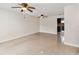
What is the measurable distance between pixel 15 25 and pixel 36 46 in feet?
2.29

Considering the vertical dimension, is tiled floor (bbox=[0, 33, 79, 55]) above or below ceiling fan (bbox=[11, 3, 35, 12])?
below

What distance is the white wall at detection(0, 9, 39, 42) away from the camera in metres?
2.16

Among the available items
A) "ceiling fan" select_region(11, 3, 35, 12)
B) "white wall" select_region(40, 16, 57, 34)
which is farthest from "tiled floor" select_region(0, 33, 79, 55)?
"ceiling fan" select_region(11, 3, 35, 12)

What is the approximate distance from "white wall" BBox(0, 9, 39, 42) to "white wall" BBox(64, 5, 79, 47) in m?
0.70

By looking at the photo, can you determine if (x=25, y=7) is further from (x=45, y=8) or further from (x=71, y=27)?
(x=71, y=27)

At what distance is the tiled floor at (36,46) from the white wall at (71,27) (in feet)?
0.52

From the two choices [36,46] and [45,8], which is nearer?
[45,8]

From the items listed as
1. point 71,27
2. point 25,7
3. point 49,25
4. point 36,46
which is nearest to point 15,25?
point 25,7

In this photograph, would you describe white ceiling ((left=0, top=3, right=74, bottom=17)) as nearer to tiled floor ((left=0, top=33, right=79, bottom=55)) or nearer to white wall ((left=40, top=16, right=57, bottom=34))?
white wall ((left=40, top=16, right=57, bottom=34))

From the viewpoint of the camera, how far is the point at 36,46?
2361 millimetres

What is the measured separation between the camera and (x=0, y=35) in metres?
2.13

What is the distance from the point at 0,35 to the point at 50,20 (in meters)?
1.18
